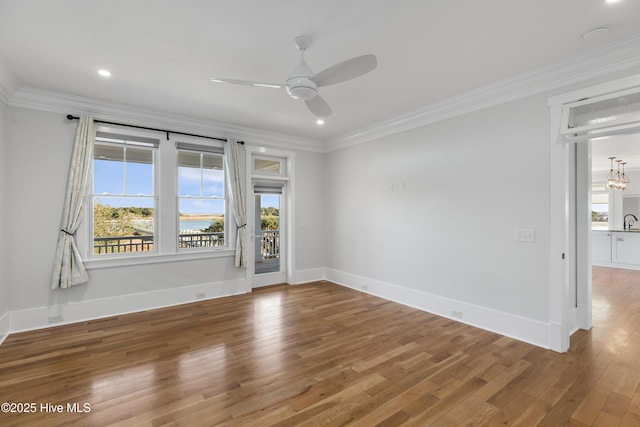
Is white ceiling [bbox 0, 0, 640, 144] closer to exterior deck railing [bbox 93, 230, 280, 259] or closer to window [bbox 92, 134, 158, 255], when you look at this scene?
window [bbox 92, 134, 158, 255]

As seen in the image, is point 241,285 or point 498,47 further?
point 241,285

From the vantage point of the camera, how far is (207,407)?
2180mm

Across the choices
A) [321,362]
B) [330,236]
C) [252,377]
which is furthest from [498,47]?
[330,236]

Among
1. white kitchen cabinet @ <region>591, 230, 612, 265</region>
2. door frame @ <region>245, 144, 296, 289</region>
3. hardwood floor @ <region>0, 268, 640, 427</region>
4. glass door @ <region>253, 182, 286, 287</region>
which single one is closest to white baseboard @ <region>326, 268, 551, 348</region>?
hardwood floor @ <region>0, 268, 640, 427</region>

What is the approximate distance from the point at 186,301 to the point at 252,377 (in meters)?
2.62

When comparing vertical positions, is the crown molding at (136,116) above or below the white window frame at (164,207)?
above

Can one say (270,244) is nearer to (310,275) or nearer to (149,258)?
(310,275)

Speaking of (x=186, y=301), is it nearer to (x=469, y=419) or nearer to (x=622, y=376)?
(x=469, y=419)

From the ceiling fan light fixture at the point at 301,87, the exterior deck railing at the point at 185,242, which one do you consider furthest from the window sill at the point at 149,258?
the ceiling fan light fixture at the point at 301,87

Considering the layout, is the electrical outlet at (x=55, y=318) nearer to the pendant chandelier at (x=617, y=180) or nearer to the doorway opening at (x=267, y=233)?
the doorway opening at (x=267, y=233)

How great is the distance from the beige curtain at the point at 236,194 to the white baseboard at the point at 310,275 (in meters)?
1.27

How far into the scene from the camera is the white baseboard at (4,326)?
10.9 feet

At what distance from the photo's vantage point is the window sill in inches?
158

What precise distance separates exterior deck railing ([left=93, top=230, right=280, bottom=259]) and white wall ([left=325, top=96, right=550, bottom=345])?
1.69 meters
